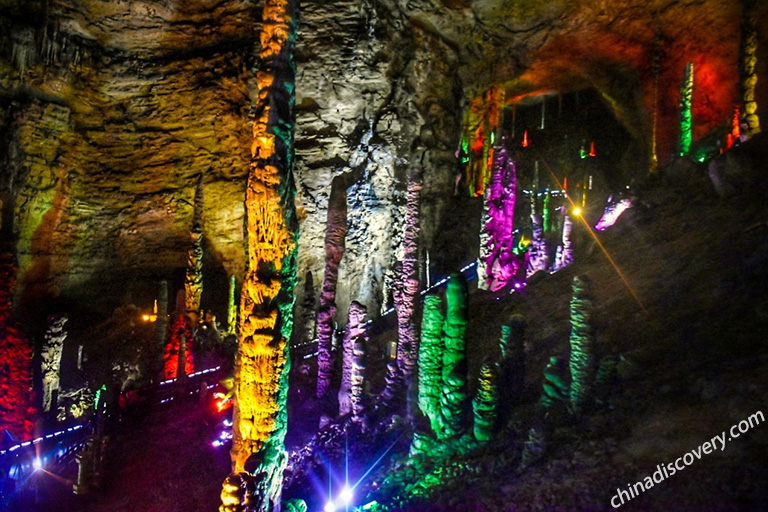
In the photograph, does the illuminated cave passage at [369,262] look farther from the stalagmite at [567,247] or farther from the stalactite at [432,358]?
the stalagmite at [567,247]

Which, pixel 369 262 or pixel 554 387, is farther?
pixel 369 262

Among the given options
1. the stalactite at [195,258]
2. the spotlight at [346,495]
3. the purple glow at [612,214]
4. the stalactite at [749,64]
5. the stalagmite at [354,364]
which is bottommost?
the spotlight at [346,495]

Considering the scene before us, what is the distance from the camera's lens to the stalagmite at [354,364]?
8.02 m

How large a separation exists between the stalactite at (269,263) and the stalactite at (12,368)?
858 cm

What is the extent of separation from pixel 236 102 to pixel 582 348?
11601 millimetres

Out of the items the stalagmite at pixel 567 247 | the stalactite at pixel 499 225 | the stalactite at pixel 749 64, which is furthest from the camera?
the stalactite at pixel 749 64

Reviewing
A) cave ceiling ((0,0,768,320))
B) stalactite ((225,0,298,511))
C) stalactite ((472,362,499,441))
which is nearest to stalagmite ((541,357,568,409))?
stalactite ((472,362,499,441))

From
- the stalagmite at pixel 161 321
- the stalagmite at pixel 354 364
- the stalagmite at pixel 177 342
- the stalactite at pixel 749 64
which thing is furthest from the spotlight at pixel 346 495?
the stalactite at pixel 749 64

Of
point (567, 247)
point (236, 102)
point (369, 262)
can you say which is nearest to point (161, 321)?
point (369, 262)

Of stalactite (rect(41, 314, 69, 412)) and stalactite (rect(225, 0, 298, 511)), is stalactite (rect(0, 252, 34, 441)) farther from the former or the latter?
stalactite (rect(225, 0, 298, 511))

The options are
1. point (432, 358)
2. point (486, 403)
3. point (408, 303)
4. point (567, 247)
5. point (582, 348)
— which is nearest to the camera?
point (582, 348)

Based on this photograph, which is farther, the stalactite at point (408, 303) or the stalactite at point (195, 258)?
the stalactite at point (195, 258)

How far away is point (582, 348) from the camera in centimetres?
588

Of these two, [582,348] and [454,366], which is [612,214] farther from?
[454,366]
